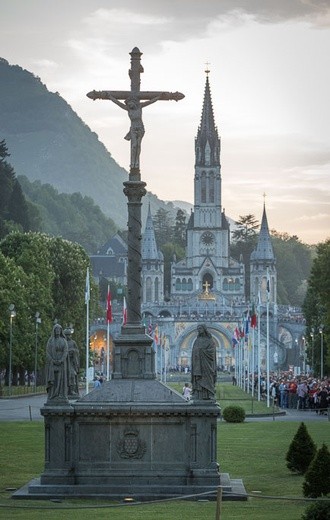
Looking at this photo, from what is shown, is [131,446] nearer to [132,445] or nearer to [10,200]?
[132,445]

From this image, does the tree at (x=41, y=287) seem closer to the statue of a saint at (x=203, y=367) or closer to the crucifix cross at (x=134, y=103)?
the crucifix cross at (x=134, y=103)

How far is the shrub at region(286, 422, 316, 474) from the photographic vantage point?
106 ft

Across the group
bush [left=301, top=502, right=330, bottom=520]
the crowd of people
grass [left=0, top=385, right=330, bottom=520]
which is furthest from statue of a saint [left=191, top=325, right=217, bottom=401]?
the crowd of people

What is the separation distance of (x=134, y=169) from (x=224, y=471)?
7357 mm

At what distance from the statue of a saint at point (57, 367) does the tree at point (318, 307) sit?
60.6 meters

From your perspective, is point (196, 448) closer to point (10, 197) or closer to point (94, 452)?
point (94, 452)

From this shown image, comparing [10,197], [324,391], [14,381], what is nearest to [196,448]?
[324,391]

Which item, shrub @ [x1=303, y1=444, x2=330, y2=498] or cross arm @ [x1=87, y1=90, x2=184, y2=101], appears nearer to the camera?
shrub @ [x1=303, y1=444, x2=330, y2=498]

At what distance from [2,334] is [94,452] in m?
59.7

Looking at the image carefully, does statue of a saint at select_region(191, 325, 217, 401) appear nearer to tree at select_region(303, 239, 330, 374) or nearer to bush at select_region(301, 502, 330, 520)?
bush at select_region(301, 502, 330, 520)

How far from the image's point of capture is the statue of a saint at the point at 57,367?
28.7 m

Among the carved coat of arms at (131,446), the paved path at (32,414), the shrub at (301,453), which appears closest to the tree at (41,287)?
the paved path at (32,414)

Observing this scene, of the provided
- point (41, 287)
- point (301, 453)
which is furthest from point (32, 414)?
point (41, 287)

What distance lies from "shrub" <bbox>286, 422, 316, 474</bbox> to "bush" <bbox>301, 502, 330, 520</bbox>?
441 inches
